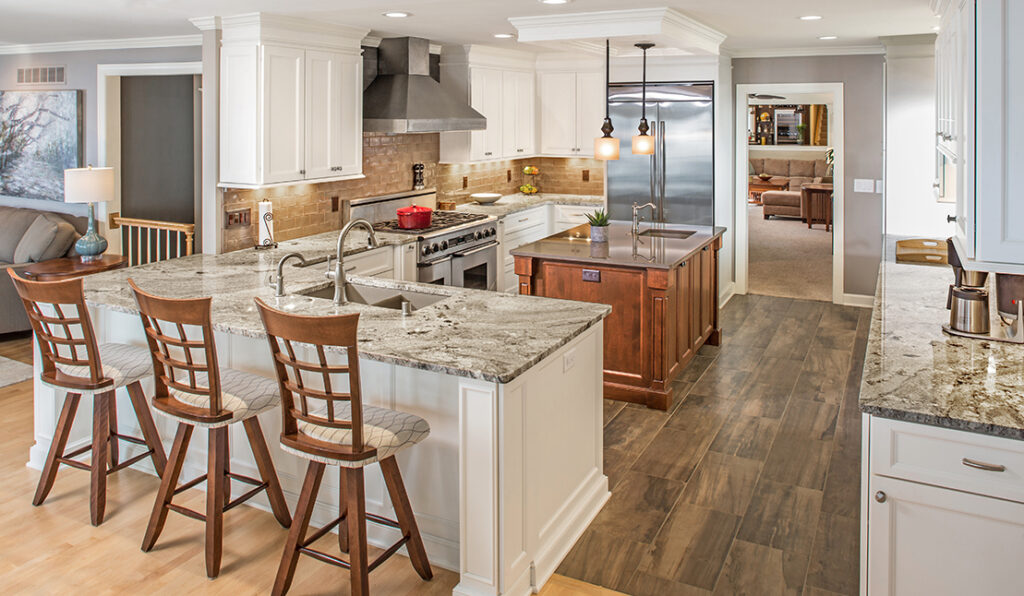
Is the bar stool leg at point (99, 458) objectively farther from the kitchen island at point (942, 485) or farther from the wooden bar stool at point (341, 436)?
the kitchen island at point (942, 485)

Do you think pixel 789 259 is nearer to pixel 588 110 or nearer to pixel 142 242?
pixel 588 110

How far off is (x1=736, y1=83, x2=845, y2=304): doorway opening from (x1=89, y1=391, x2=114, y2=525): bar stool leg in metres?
5.97

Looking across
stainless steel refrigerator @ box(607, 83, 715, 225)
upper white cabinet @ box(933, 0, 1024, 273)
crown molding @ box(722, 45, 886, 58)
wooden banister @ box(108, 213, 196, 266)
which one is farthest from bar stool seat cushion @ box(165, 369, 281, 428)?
crown molding @ box(722, 45, 886, 58)

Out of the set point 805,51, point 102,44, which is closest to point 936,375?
point 805,51

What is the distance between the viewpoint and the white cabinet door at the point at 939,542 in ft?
7.55

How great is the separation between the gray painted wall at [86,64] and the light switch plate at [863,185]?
18.3 ft

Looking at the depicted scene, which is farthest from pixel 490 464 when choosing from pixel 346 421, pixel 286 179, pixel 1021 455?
pixel 286 179

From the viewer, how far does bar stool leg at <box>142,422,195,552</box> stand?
319 cm

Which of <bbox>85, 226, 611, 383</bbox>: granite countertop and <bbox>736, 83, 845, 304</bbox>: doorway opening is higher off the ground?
<bbox>736, 83, 845, 304</bbox>: doorway opening

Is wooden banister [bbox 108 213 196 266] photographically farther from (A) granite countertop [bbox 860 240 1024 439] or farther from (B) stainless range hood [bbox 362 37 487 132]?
(A) granite countertop [bbox 860 240 1024 439]

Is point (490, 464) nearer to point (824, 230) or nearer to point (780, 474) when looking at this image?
point (780, 474)

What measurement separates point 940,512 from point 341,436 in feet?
6.17

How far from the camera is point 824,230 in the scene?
13.0 m

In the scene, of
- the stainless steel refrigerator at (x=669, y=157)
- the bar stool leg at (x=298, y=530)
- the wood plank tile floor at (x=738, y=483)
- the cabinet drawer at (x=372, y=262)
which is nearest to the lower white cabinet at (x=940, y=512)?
the wood plank tile floor at (x=738, y=483)
